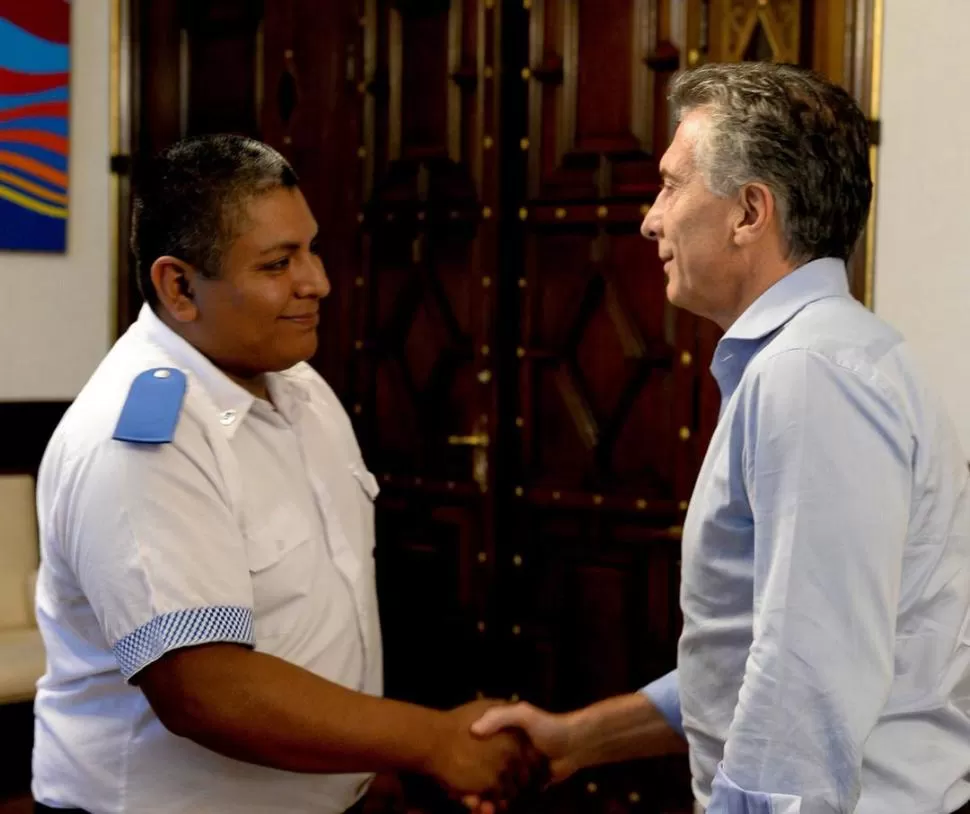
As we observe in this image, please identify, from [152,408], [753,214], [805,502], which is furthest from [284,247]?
[805,502]

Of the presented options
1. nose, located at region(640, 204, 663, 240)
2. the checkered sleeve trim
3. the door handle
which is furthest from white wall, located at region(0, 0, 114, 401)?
nose, located at region(640, 204, 663, 240)

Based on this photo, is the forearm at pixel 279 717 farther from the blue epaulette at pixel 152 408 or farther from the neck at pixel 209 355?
the neck at pixel 209 355

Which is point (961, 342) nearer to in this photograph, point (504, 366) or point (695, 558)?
point (504, 366)

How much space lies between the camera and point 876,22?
3.00 m

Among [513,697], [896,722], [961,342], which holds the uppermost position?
[961,342]

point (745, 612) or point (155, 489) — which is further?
point (155, 489)

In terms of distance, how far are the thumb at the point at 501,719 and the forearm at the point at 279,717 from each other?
310mm

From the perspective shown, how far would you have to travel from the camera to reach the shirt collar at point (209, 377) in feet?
6.05

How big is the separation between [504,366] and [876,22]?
4.63ft

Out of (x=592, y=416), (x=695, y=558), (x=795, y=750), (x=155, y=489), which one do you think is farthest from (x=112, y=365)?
(x=592, y=416)

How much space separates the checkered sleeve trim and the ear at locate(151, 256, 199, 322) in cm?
50

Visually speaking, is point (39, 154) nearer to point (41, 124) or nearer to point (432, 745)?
point (41, 124)

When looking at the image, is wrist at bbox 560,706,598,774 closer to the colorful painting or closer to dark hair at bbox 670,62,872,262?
dark hair at bbox 670,62,872,262

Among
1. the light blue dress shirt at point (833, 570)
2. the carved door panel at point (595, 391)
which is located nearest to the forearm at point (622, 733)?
the light blue dress shirt at point (833, 570)
